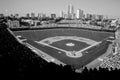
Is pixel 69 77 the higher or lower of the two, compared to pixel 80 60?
higher

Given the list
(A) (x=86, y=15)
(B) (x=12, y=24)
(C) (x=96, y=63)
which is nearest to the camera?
(C) (x=96, y=63)

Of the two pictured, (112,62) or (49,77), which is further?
(112,62)

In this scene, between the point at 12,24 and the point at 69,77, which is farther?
the point at 12,24

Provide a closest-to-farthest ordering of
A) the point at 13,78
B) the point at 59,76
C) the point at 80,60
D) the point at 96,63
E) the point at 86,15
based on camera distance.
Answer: the point at 13,78 → the point at 59,76 → the point at 96,63 → the point at 80,60 → the point at 86,15

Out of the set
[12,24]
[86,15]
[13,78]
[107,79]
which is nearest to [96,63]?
[107,79]

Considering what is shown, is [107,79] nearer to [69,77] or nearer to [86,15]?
[69,77]

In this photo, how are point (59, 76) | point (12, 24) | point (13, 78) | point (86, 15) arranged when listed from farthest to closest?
point (86, 15) → point (12, 24) → point (59, 76) → point (13, 78)

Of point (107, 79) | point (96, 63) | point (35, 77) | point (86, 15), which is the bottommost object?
point (96, 63)

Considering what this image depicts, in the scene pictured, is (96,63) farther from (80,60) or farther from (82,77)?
(82,77)

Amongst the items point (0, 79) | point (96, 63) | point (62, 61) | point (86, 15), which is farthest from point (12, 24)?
point (86, 15)
